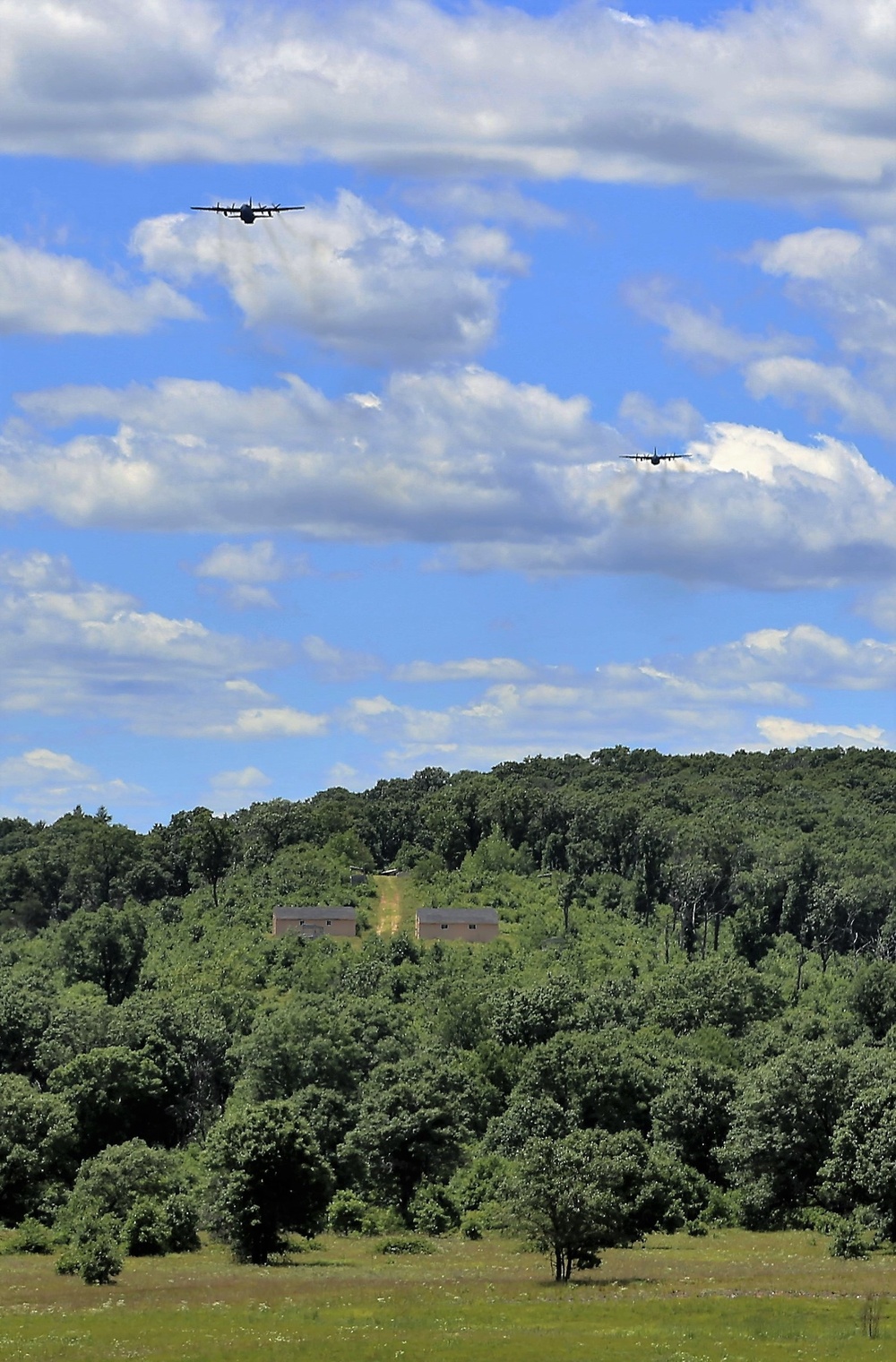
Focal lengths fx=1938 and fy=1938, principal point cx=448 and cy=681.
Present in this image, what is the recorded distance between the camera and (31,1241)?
11881 centimetres

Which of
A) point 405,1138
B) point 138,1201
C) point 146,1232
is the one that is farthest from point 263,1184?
point 405,1138

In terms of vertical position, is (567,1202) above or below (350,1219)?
above

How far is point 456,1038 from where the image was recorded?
171500 mm

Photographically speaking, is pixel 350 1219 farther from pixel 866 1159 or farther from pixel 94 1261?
pixel 866 1159

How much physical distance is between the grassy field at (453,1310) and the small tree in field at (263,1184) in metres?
2.25

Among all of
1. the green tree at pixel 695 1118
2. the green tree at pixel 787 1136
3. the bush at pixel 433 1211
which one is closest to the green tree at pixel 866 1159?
the green tree at pixel 787 1136

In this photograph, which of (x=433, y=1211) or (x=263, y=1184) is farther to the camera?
(x=433, y=1211)

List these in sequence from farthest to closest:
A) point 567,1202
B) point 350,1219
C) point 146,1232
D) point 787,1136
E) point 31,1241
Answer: point 787,1136 → point 350,1219 → point 31,1241 → point 146,1232 → point 567,1202

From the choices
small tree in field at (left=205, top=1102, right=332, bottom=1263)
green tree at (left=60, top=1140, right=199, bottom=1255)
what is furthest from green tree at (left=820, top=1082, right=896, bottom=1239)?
green tree at (left=60, top=1140, right=199, bottom=1255)

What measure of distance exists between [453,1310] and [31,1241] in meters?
38.1

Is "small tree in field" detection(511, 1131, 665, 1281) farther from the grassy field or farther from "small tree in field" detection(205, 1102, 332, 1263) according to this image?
"small tree in field" detection(205, 1102, 332, 1263)

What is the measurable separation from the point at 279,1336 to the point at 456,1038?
86.1 meters

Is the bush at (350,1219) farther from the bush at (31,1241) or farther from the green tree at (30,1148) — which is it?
the bush at (31,1241)

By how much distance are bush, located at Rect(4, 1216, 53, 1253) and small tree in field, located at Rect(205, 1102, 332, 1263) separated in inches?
483
